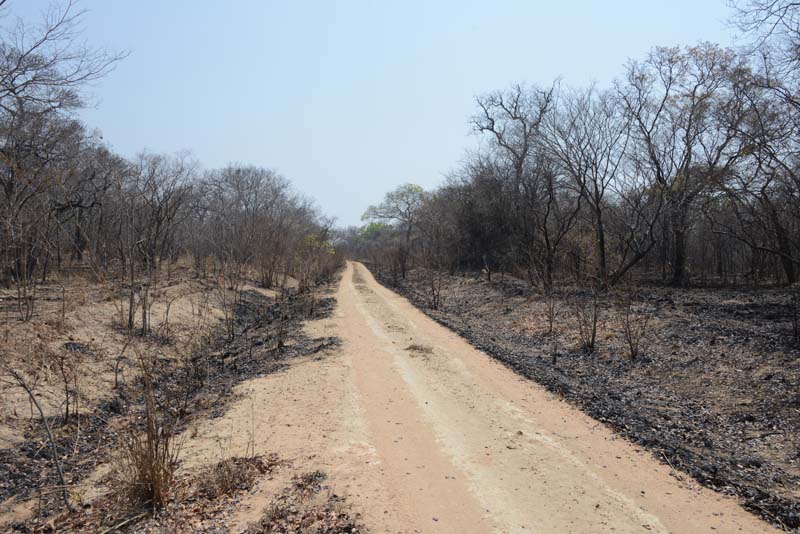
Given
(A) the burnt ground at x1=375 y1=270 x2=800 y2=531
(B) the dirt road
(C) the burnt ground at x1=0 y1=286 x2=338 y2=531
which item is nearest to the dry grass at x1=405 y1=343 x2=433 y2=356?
(B) the dirt road

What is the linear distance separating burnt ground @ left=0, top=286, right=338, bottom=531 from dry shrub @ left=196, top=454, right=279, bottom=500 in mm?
1214

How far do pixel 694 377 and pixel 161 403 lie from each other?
856 cm

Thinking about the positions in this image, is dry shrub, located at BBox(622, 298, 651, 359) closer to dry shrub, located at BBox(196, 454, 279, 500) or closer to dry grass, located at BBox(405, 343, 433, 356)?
dry grass, located at BBox(405, 343, 433, 356)

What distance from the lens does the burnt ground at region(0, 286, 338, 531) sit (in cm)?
569


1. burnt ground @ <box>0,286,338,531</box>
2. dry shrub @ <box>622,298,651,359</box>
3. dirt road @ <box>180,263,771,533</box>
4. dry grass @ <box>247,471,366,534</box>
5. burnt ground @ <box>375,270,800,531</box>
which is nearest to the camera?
dry grass @ <box>247,471,366,534</box>

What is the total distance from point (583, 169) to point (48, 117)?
18.2 m

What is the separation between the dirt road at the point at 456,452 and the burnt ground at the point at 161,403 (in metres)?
0.84

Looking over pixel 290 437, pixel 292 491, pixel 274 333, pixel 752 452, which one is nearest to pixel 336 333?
pixel 274 333

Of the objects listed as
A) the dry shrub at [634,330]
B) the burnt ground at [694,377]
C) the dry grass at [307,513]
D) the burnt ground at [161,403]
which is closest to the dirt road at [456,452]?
the dry grass at [307,513]

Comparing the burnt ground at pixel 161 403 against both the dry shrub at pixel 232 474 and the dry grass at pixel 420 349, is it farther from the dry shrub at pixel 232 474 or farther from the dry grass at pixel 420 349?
the dry grass at pixel 420 349

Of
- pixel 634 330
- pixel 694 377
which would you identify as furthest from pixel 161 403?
pixel 634 330

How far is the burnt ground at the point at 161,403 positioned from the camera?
224 inches

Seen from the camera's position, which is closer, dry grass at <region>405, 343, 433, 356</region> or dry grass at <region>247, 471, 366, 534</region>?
dry grass at <region>247, 471, 366, 534</region>

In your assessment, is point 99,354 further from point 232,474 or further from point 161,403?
point 232,474
